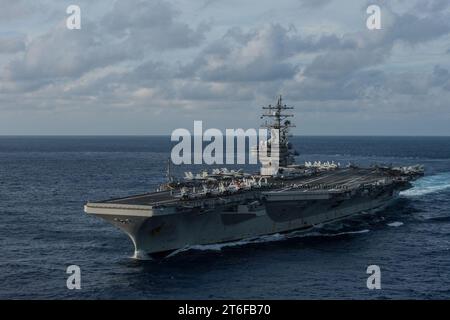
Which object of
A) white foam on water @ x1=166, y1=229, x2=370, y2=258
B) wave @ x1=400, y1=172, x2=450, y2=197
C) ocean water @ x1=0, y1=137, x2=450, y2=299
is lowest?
ocean water @ x1=0, y1=137, x2=450, y2=299

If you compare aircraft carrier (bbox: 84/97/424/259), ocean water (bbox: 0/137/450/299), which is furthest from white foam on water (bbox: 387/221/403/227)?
aircraft carrier (bbox: 84/97/424/259)

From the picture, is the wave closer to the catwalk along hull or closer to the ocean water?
the ocean water

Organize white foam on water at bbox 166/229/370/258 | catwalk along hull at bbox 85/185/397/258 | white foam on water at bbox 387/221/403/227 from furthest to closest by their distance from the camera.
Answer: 1. white foam on water at bbox 387/221/403/227
2. white foam on water at bbox 166/229/370/258
3. catwalk along hull at bbox 85/185/397/258

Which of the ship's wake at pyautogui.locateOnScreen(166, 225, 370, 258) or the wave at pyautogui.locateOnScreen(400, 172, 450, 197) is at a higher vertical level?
the wave at pyautogui.locateOnScreen(400, 172, 450, 197)

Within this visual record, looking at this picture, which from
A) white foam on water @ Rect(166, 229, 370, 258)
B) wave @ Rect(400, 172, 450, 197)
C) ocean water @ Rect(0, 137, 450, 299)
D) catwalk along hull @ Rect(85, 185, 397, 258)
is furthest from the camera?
wave @ Rect(400, 172, 450, 197)

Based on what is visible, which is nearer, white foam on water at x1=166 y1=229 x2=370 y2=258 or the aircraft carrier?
the aircraft carrier

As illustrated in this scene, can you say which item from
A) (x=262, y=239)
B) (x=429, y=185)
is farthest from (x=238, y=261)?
(x=429, y=185)

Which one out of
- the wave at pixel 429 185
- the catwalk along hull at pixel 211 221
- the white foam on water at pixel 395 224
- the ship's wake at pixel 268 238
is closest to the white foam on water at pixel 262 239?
the ship's wake at pixel 268 238
